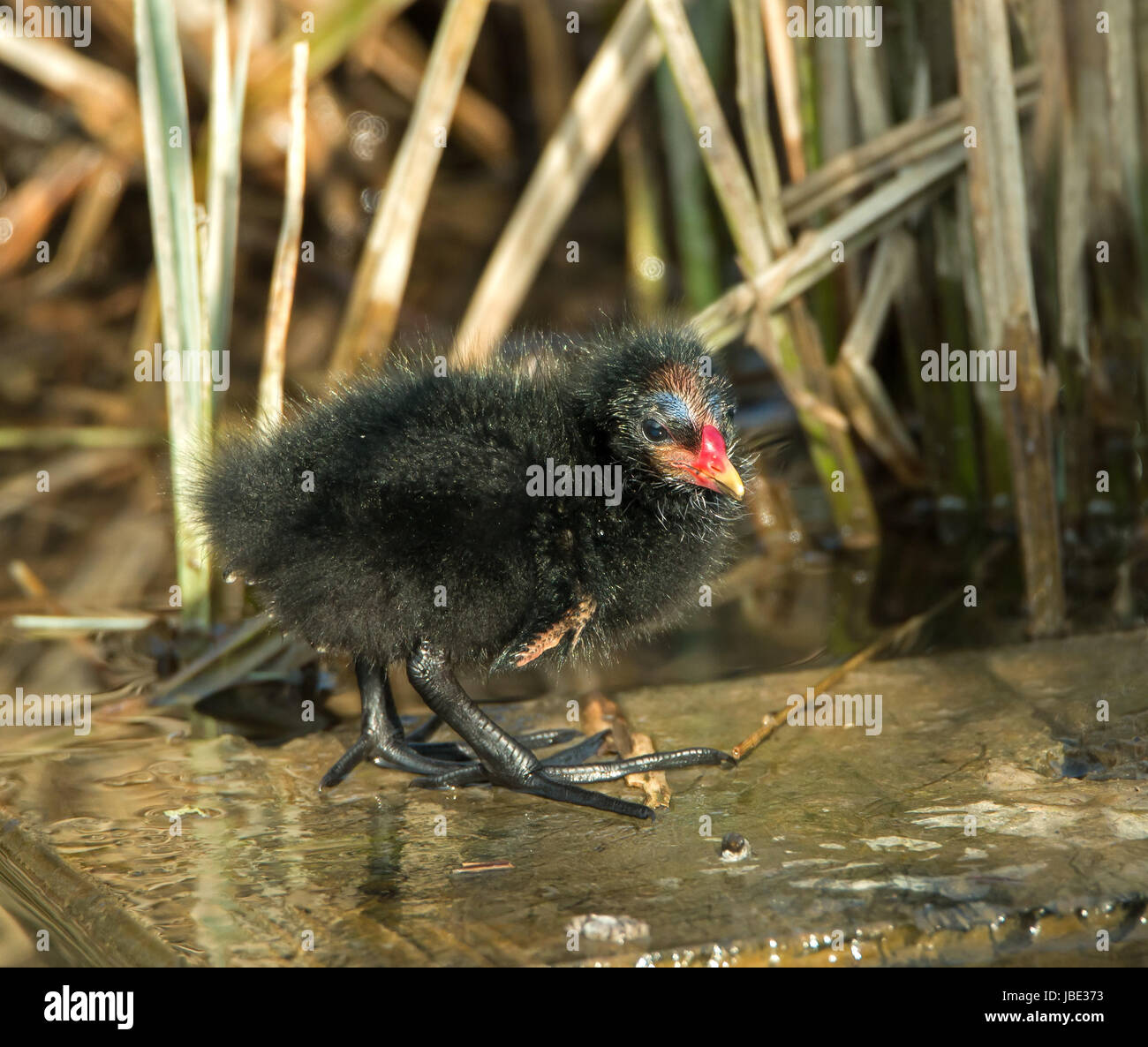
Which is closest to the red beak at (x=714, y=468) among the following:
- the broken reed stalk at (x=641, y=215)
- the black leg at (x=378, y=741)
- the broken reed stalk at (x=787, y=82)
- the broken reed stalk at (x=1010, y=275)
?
the black leg at (x=378, y=741)

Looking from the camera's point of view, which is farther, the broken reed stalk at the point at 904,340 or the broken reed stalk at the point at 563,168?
the broken reed stalk at the point at 563,168

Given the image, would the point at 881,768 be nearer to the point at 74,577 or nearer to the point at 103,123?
the point at 74,577

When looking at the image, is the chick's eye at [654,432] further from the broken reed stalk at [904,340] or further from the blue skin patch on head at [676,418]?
the broken reed stalk at [904,340]

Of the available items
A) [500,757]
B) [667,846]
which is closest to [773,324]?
[500,757]
